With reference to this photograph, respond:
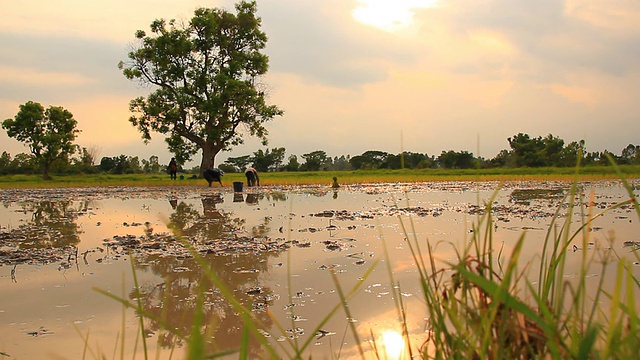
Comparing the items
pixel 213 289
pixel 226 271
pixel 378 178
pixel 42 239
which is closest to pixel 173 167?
pixel 378 178

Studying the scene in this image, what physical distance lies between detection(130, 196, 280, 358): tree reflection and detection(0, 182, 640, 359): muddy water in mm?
14

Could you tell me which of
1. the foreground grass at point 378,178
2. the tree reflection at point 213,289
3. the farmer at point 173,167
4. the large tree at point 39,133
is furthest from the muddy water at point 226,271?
the large tree at point 39,133

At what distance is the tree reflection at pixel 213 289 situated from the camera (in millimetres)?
3727

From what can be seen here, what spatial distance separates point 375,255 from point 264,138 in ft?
102

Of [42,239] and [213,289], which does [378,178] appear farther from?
[213,289]

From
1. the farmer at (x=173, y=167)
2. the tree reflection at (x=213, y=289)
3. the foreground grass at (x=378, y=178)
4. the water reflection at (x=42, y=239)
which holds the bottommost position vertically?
the tree reflection at (x=213, y=289)

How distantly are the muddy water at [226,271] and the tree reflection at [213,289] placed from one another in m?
0.01

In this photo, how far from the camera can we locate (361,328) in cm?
368

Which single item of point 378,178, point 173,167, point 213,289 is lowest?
point 213,289

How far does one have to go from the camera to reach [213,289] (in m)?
5.00

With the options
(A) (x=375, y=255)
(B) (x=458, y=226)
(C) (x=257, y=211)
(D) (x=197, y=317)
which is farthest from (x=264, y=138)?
(D) (x=197, y=317)

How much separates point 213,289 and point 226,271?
26.2 inches

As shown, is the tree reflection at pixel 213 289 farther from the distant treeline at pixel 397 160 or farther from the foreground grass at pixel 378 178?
the distant treeline at pixel 397 160

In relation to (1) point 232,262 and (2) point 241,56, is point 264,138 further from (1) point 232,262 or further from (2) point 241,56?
(1) point 232,262
